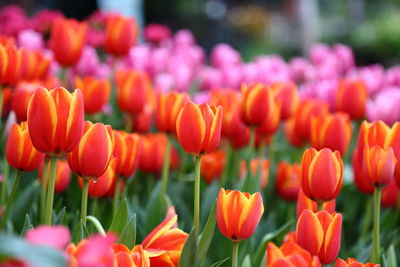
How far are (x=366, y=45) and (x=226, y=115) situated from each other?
11123 mm

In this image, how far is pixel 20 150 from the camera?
115cm

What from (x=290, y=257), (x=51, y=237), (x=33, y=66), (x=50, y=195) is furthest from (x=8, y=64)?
(x=51, y=237)

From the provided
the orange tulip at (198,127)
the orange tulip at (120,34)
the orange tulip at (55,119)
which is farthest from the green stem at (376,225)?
the orange tulip at (120,34)

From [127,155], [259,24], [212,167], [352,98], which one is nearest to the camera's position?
[127,155]

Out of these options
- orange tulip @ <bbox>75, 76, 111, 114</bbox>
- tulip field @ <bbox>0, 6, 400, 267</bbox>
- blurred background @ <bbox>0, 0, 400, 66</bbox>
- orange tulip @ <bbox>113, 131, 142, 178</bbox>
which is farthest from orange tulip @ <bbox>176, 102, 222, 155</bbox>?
blurred background @ <bbox>0, 0, 400, 66</bbox>

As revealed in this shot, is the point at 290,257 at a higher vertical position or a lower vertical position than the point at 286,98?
lower

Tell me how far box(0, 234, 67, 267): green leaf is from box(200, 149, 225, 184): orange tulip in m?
1.43

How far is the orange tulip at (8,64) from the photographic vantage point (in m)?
1.48

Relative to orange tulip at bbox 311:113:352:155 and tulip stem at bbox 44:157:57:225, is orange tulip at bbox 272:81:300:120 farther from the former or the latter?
tulip stem at bbox 44:157:57:225

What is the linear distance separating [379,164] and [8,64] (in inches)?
33.0

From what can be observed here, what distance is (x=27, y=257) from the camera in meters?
0.50

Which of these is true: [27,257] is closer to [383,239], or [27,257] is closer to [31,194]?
[31,194]

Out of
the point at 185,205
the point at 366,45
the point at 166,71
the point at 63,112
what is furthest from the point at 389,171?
the point at 366,45

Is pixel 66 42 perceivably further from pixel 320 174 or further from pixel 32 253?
pixel 32 253
